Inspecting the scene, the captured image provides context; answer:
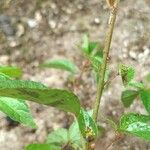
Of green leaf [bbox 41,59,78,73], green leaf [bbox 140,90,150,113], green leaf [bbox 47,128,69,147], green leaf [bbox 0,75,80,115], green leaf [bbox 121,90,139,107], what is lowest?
green leaf [bbox 47,128,69,147]

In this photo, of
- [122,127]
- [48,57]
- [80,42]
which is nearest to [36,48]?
[48,57]

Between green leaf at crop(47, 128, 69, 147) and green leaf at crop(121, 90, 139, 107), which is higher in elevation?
green leaf at crop(121, 90, 139, 107)

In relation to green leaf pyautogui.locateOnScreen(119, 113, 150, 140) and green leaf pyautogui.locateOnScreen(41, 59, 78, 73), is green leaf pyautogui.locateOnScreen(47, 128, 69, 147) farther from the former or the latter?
green leaf pyautogui.locateOnScreen(119, 113, 150, 140)

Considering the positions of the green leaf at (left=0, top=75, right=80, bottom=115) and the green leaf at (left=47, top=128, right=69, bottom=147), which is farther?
the green leaf at (left=47, top=128, right=69, bottom=147)

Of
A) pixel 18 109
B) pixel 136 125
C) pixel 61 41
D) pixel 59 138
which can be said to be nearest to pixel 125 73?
pixel 136 125

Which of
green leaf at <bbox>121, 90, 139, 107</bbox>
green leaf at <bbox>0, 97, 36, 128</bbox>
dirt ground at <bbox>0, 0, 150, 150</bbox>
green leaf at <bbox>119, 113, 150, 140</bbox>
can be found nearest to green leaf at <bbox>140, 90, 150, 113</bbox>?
green leaf at <bbox>121, 90, 139, 107</bbox>

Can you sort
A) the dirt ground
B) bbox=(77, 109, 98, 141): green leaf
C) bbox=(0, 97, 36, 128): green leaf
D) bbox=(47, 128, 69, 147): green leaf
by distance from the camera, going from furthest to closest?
the dirt ground
bbox=(47, 128, 69, 147): green leaf
bbox=(0, 97, 36, 128): green leaf
bbox=(77, 109, 98, 141): green leaf

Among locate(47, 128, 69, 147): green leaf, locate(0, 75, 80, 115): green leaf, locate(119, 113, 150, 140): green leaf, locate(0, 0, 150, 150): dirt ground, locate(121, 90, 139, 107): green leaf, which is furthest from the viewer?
locate(0, 0, 150, 150): dirt ground
